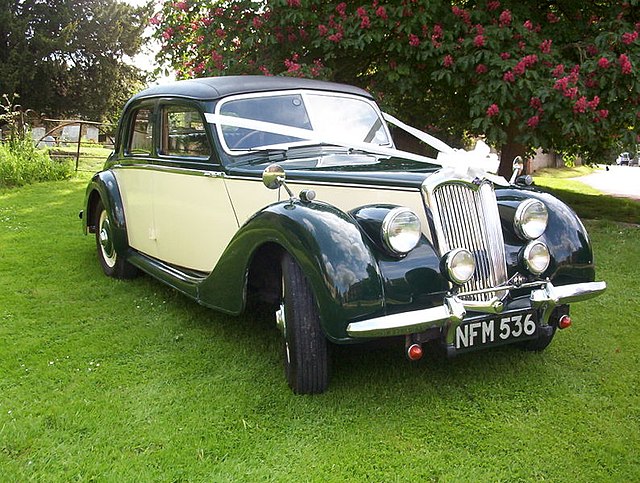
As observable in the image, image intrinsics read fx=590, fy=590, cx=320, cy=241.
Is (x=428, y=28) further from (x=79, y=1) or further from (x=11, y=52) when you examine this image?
(x=79, y=1)

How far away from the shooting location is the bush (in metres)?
11.2

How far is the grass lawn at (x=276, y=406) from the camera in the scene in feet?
8.10

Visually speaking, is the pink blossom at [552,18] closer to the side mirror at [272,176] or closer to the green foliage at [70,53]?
the side mirror at [272,176]

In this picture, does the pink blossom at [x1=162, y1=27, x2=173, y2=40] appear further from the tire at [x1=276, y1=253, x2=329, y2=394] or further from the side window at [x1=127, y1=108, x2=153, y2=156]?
the tire at [x1=276, y1=253, x2=329, y2=394]

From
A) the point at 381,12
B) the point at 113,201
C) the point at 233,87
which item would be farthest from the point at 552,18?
the point at 113,201

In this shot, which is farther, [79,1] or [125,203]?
[79,1]

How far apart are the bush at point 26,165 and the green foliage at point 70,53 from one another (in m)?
15.6

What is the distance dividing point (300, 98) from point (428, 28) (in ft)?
12.7

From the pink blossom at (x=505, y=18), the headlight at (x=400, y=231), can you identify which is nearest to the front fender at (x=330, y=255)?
the headlight at (x=400, y=231)

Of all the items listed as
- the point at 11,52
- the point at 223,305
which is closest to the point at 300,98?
the point at 223,305

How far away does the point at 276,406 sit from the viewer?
295 centimetres

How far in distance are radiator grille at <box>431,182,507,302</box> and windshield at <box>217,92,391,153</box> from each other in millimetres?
1258

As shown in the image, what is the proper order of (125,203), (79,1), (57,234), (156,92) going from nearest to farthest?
(156,92)
(125,203)
(57,234)
(79,1)

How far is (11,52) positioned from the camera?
2583 cm
